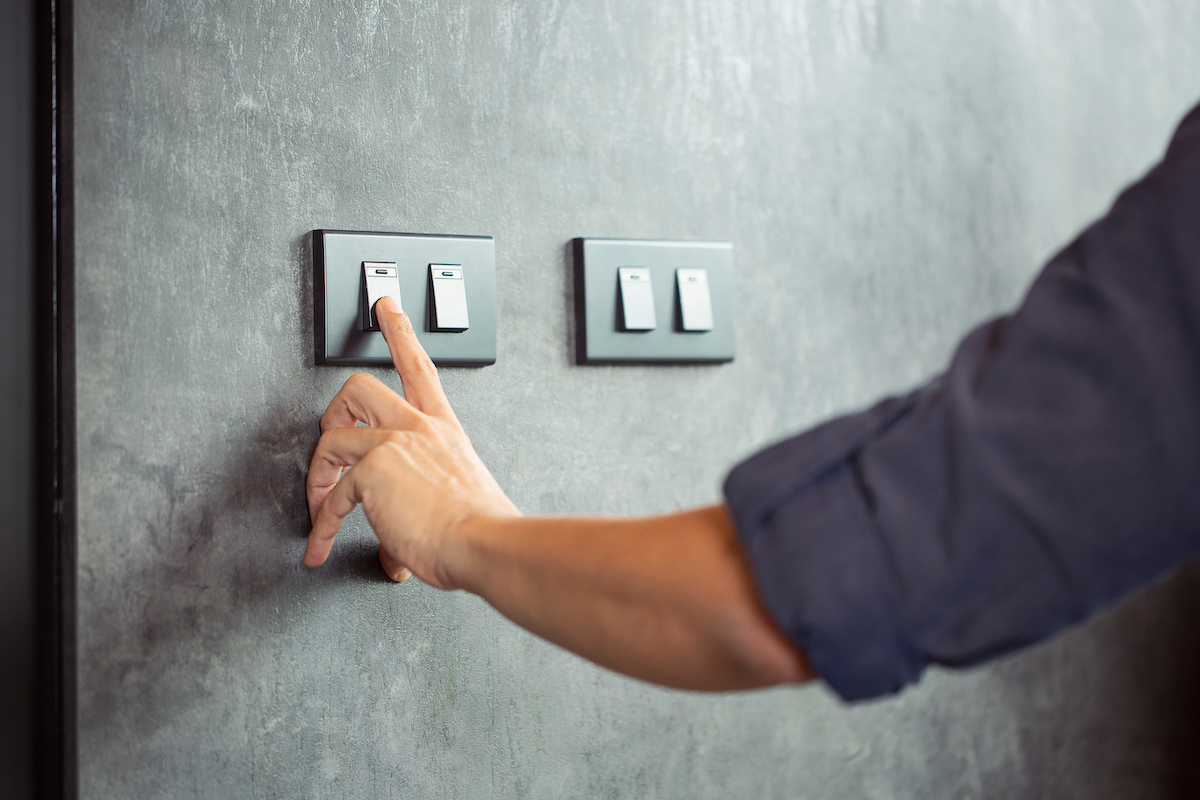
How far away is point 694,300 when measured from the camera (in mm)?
927

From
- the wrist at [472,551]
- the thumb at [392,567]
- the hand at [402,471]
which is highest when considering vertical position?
the hand at [402,471]

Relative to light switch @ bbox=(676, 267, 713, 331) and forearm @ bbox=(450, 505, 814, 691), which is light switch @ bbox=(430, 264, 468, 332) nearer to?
light switch @ bbox=(676, 267, 713, 331)

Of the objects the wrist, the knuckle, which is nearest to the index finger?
the knuckle

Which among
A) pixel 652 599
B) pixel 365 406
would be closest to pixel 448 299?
pixel 365 406

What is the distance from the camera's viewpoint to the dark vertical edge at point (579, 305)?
0.89m

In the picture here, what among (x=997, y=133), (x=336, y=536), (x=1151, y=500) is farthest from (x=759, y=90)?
(x=1151, y=500)

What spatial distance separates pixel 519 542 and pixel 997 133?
95 centimetres

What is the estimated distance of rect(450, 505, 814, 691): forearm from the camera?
0.40m

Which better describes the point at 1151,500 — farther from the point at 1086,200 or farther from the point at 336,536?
the point at 1086,200

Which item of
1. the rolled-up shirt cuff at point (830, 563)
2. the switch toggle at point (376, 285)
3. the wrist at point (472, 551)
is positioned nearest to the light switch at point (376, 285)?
the switch toggle at point (376, 285)

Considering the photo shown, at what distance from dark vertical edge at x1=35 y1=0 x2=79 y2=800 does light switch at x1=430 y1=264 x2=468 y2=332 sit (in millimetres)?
288

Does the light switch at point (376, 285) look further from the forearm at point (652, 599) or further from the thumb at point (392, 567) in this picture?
the forearm at point (652, 599)

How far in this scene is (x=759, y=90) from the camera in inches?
39.5

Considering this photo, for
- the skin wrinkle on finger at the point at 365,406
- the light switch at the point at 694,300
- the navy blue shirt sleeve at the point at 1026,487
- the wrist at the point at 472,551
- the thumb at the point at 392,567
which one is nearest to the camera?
the navy blue shirt sleeve at the point at 1026,487
